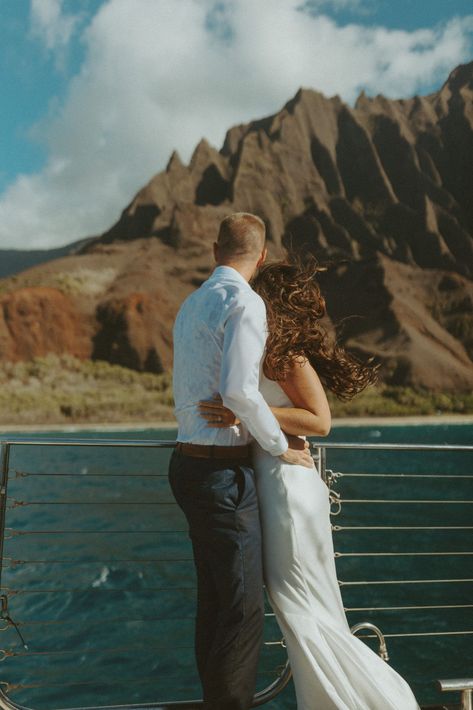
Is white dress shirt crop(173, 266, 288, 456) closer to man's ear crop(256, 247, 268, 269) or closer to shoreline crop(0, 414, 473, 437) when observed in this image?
man's ear crop(256, 247, 268, 269)

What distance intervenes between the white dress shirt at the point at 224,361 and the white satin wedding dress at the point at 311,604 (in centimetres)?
17

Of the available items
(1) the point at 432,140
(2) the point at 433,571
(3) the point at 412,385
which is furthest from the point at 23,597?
(1) the point at 432,140

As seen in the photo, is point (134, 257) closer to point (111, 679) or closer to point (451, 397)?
point (451, 397)

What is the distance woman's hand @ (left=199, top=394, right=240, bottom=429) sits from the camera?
206 centimetres

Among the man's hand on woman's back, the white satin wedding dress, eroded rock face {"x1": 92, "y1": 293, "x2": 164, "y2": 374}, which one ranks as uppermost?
eroded rock face {"x1": 92, "y1": 293, "x2": 164, "y2": 374}

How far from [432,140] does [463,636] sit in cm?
12667

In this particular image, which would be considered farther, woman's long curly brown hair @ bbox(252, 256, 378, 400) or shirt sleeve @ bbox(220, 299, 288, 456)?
woman's long curly brown hair @ bbox(252, 256, 378, 400)

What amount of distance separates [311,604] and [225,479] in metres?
0.48

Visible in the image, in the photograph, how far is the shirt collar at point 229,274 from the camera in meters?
2.08

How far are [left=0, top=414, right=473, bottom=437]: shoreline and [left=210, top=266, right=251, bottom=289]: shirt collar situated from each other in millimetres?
60890

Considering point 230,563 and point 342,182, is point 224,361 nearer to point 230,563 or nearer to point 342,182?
point 230,563

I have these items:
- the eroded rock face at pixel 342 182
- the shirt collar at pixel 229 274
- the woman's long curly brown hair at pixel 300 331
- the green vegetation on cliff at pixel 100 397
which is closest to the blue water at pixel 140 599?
the woman's long curly brown hair at pixel 300 331

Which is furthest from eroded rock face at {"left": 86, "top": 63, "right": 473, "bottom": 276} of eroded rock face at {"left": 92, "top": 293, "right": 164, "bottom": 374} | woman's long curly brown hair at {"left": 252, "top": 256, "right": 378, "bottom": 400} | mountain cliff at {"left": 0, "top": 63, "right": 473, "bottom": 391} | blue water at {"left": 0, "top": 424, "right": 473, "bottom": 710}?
woman's long curly brown hair at {"left": 252, "top": 256, "right": 378, "bottom": 400}

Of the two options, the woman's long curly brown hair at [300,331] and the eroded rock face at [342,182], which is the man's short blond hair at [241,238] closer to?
the woman's long curly brown hair at [300,331]
